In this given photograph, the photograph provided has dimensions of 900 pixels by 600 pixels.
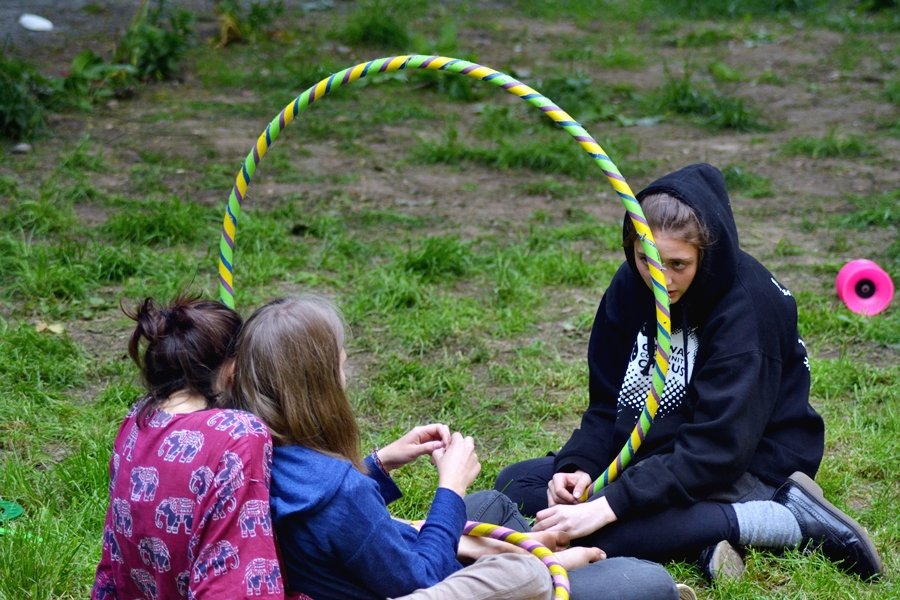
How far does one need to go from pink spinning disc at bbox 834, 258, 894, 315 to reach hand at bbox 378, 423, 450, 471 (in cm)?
322

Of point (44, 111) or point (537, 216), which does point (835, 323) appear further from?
point (44, 111)

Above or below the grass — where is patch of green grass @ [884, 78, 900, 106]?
above

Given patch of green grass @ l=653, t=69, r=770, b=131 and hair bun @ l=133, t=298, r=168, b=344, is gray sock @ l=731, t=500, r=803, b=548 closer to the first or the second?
hair bun @ l=133, t=298, r=168, b=344

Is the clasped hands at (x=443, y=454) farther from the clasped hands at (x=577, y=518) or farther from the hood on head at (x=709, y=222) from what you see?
the hood on head at (x=709, y=222)

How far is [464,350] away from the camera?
5.46m

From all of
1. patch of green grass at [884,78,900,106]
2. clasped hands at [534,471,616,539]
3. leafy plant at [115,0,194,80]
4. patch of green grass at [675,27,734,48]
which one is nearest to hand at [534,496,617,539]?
clasped hands at [534,471,616,539]

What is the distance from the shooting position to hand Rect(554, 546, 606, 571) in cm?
331

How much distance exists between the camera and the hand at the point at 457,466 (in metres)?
2.99

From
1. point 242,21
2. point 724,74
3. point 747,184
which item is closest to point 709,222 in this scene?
point 747,184

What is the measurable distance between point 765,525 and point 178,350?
201cm

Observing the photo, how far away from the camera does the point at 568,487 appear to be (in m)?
3.82

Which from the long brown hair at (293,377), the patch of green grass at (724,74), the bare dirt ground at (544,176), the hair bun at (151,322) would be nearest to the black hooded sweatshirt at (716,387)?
the long brown hair at (293,377)

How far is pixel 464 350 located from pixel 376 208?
201 centimetres

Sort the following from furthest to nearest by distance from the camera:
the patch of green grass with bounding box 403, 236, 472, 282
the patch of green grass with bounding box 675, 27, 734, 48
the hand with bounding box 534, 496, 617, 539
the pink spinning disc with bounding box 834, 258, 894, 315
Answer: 1. the patch of green grass with bounding box 675, 27, 734, 48
2. the patch of green grass with bounding box 403, 236, 472, 282
3. the pink spinning disc with bounding box 834, 258, 894, 315
4. the hand with bounding box 534, 496, 617, 539
